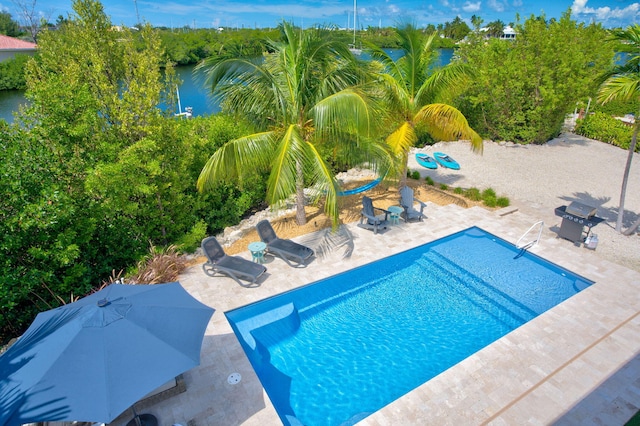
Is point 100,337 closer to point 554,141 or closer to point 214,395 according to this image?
point 214,395

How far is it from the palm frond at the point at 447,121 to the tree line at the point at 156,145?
0.15 feet

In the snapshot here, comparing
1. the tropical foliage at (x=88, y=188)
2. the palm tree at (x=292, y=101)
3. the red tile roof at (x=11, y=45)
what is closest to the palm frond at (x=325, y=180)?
the palm tree at (x=292, y=101)

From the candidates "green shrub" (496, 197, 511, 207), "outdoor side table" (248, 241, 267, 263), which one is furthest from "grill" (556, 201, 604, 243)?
"outdoor side table" (248, 241, 267, 263)

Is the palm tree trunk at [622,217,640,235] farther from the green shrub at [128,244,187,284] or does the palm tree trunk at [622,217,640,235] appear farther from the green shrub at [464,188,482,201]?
the green shrub at [128,244,187,284]

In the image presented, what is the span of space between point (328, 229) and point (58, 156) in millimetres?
7491

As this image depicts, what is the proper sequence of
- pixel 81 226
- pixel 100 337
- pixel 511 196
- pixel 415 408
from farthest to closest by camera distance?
1. pixel 511 196
2. pixel 81 226
3. pixel 415 408
4. pixel 100 337

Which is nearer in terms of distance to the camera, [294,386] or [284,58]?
[294,386]

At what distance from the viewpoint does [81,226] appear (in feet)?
27.8

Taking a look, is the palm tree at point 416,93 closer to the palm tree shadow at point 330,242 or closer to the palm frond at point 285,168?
the palm tree shadow at point 330,242

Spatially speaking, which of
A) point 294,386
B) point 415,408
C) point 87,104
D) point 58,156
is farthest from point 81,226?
point 415,408

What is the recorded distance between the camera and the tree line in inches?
307

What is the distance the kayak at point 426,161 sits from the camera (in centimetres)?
1828

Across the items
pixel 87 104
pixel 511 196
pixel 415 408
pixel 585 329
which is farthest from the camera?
pixel 511 196

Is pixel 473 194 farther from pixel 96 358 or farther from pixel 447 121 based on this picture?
pixel 96 358
